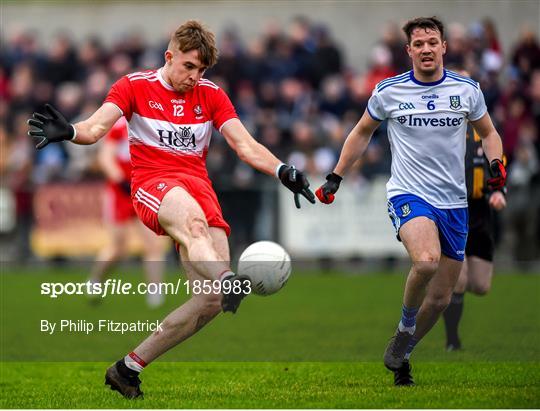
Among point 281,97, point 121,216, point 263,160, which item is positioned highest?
point 263,160

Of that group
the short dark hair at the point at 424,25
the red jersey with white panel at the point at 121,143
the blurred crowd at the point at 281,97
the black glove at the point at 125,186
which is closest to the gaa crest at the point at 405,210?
the short dark hair at the point at 424,25

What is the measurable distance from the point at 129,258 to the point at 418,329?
1249 centimetres

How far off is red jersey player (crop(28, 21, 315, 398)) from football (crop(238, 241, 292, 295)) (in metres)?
0.17

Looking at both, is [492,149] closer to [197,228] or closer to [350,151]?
[350,151]

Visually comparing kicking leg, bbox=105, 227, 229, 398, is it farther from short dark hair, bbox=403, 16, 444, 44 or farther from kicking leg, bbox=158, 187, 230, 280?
short dark hair, bbox=403, 16, 444, 44

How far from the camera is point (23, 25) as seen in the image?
2880 centimetres

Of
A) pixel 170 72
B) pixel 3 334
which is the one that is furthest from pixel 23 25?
pixel 170 72

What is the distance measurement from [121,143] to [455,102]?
7.64 meters

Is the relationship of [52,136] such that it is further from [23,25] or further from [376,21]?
[23,25]

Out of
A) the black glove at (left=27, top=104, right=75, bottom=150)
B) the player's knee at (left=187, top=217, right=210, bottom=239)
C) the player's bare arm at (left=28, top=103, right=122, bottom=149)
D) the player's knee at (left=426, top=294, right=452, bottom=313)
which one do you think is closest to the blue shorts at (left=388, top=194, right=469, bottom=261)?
the player's knee at (left=426, top=294, right=452, bottom=313)

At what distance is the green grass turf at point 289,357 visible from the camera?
813 cm

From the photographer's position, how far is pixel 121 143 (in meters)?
15.7

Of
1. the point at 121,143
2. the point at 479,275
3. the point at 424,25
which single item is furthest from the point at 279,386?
the point at 121,143

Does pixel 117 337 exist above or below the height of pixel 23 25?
below
